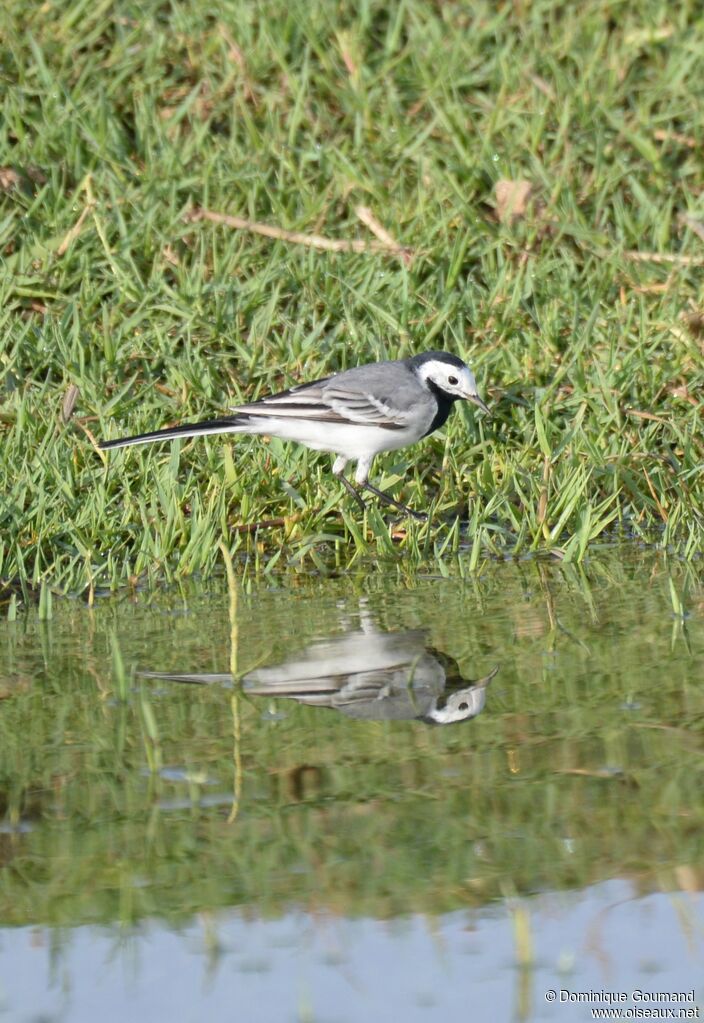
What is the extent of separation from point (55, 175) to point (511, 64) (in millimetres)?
2670

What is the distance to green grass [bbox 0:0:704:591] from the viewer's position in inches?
251

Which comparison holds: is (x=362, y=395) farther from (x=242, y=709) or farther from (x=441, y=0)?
(x=441, y=0)

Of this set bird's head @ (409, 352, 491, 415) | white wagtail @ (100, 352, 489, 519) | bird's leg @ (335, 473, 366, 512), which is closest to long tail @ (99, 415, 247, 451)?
white wagtail @ (100, 352, 489, 519)

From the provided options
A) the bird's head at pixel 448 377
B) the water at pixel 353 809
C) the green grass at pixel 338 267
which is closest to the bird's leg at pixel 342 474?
the green grass at pixel 338 267

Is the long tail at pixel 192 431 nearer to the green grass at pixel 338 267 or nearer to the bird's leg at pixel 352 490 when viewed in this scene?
the green grass at pixel 338 267

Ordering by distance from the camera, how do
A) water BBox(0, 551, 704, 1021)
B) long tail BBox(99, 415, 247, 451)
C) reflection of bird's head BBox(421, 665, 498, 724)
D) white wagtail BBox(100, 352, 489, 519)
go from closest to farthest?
water BBox(0, 551, 704, 1021) → reflection of bird's head BBox(421, 665, 498, 724) → long tail BBox(99, 415, 247, 451) → white wagtail BBox(100, 352, 489, 519)

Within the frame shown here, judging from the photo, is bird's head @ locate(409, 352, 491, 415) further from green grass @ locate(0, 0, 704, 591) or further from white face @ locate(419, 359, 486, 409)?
green grass @ locate(0, 0, 704, 591)

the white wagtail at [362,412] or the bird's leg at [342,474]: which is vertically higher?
the white wagtail at [362,412]

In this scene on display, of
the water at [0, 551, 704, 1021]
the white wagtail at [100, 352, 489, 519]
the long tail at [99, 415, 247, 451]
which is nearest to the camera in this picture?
the water at [0, 551, 704, 1021]

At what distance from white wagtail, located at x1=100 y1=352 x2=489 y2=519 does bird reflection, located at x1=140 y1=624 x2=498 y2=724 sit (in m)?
1.55

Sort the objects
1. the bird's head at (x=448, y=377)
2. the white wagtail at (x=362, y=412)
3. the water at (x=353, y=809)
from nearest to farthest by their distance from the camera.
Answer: the water at (x=353, y=809), the white wagtail at (x=362, y=412), the bird's head at (x=448, y=377)

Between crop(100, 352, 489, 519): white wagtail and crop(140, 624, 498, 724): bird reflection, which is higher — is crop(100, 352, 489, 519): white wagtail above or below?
below

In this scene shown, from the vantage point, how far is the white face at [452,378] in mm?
6660

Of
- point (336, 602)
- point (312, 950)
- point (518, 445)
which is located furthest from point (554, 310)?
point (312, 950)
